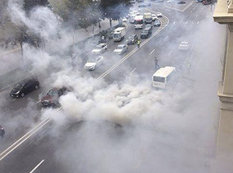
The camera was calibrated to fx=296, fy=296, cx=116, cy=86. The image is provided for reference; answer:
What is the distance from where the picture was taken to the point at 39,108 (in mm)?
21203

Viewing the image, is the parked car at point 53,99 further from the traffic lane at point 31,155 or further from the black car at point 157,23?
the black car at point 157,23

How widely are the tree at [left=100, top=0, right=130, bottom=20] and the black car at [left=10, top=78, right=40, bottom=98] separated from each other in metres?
18.3

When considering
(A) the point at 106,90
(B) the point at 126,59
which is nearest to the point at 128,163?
(A) the point at 106,90

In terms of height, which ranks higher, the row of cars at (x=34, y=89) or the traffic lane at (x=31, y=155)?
the row of cars at (x=34, y=89)

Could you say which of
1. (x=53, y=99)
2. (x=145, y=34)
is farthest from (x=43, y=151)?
(x=145, y=34)

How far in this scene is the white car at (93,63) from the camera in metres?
27.3

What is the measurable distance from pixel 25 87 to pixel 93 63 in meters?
6.95

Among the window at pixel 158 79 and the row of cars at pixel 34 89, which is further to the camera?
the window at pixel 158 79

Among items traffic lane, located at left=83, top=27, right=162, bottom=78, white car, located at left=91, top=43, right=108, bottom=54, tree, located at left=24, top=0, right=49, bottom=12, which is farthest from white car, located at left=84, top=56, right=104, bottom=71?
tree, located at left=24, top=0, right=49, bottom=12

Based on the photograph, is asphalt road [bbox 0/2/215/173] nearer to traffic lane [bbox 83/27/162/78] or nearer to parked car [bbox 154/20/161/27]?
traffic lane [bbox 83/27/162/78]

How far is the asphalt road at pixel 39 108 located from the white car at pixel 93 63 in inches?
17.0

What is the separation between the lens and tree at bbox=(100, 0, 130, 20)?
129 ft

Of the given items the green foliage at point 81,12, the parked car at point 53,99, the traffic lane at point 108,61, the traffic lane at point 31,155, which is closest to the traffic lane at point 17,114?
the parked car at point 53,99

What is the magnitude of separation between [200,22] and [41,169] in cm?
3720
